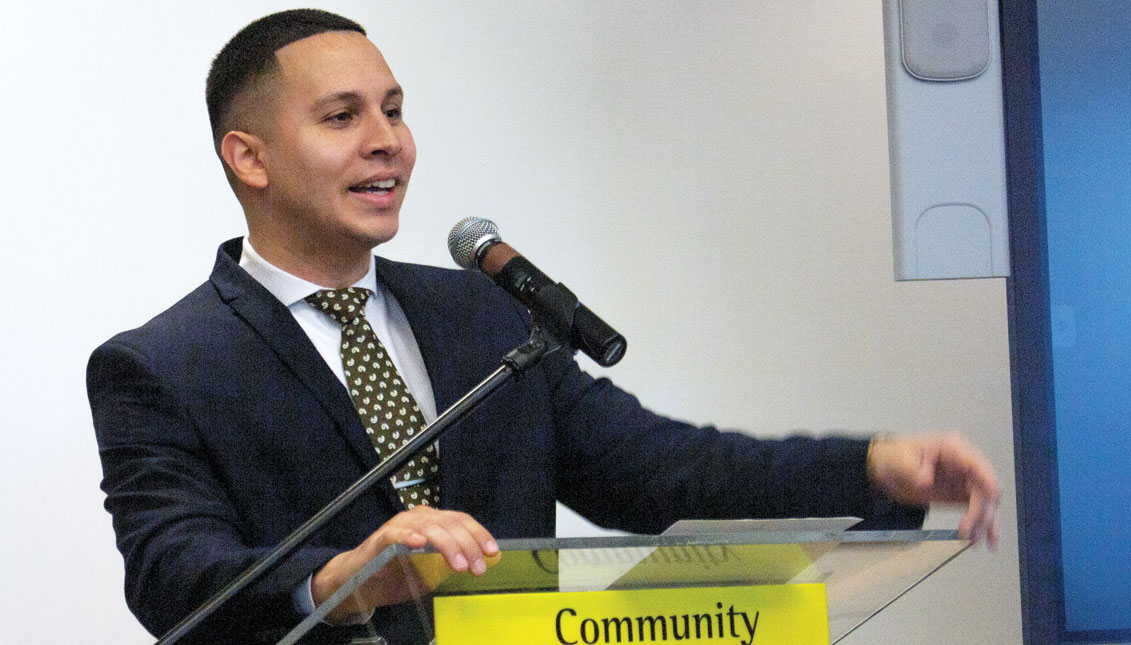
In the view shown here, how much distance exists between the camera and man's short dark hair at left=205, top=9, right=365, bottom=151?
1767 mm

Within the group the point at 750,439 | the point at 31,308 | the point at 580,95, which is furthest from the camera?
the point at 580,95

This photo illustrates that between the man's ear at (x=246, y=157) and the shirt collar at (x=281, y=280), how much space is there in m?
0.09

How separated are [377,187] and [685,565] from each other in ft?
2.78

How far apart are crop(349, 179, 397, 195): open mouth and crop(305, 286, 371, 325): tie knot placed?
0.44 feet

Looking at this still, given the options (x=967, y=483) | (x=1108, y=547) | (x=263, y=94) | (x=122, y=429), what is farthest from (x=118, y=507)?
(x=1108, y=547)

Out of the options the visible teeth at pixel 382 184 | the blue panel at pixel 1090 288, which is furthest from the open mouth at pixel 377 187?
the blue panel at pixel 1090 288

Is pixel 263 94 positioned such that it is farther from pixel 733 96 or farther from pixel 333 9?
pixel 733 96

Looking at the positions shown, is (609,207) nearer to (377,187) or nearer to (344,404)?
(377,187)

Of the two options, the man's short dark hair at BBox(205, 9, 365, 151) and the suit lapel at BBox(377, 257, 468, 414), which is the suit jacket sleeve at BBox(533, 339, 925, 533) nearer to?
the suit lapel at BBox(377, 257, 468, 414)

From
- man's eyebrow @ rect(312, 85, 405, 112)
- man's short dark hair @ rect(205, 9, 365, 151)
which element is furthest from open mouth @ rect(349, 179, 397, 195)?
man's short dark hair @ rect(205, 9, 365, 151)

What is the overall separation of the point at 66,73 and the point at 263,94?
1.23m

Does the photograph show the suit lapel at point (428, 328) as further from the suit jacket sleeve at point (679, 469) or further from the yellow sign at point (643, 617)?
the yellow sign at point (643, 617)

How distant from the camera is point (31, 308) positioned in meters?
2.75

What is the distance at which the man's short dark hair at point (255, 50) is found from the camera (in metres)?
1.77
